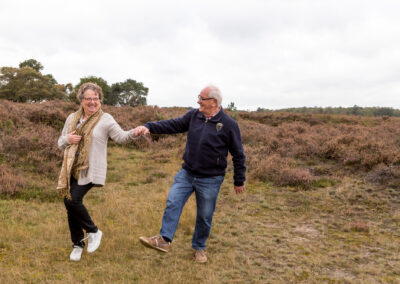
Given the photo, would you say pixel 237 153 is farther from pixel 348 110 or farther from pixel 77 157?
pixel 348 110

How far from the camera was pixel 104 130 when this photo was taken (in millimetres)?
3867

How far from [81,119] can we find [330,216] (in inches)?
193

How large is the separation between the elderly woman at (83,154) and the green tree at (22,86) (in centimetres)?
4047

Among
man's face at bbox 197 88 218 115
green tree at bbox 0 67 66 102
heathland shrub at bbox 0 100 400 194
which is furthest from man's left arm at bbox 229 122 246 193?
green tree at bbox 0 67 66 102

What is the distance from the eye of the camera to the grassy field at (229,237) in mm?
3664

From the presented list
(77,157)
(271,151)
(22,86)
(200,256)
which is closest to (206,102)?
(77,157)

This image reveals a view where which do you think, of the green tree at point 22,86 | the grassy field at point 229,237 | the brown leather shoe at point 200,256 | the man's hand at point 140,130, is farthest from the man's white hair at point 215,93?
the green tree at point 22,86

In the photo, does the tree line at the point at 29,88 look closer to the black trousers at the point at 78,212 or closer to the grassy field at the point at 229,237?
the grassy field at the point at 229,237

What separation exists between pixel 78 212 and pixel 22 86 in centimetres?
4362

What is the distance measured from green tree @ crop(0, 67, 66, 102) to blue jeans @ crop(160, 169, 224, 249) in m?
41.2

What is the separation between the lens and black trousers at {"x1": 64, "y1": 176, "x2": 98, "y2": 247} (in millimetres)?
3676

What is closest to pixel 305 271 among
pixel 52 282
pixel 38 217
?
pixel 52 282

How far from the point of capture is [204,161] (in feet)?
12.3

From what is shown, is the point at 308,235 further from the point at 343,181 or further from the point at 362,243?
the point at 343,181
